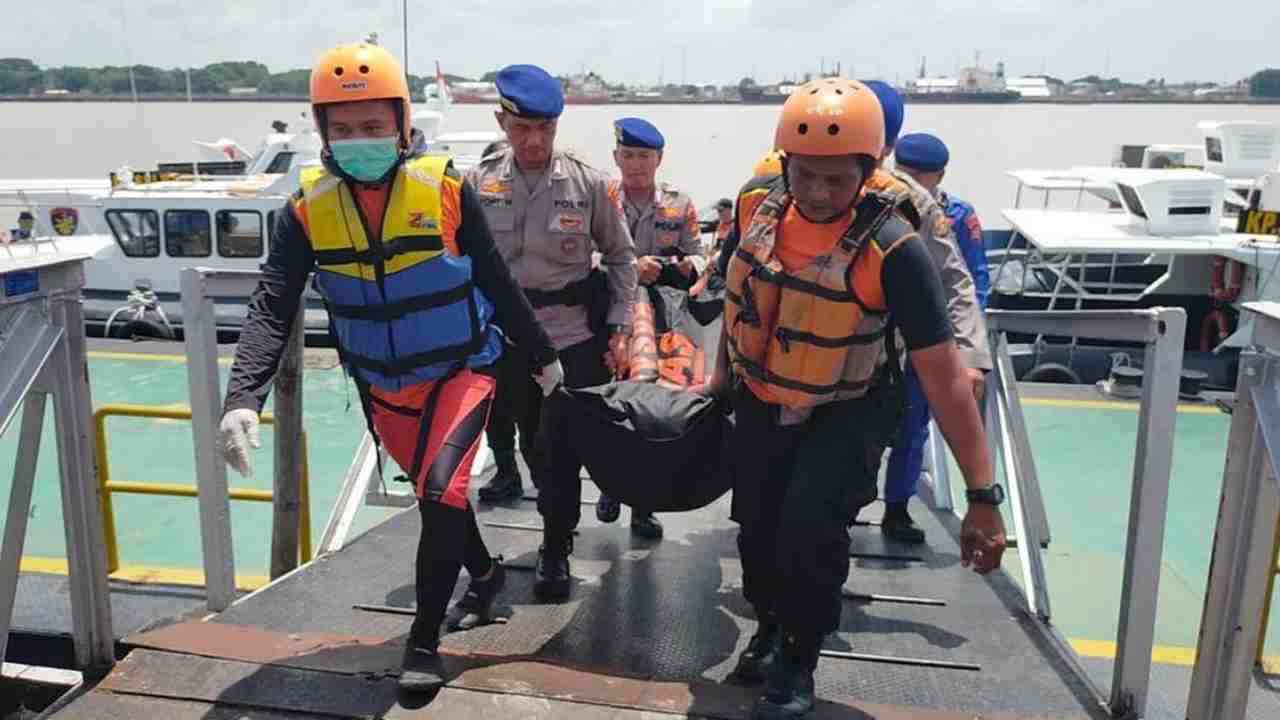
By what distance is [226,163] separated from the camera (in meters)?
16.9

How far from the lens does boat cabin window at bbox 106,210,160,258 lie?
1285 cm

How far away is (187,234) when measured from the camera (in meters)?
12.9

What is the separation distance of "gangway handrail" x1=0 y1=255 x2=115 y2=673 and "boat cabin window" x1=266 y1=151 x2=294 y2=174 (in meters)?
13.6

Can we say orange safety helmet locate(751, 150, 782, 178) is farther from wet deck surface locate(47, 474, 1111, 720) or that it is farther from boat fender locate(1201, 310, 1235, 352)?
boat fender locate(1201, 310, 1235, 352)

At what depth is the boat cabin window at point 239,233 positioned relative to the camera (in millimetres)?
12633

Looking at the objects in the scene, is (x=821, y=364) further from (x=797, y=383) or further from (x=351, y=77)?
(x=351, y=77)

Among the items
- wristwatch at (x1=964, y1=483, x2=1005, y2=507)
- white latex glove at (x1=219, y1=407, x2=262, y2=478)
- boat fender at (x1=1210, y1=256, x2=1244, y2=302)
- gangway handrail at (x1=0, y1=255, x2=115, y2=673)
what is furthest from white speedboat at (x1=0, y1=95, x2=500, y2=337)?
wristwatch at (x1=964, y1=483, x2=1005, y2=507)

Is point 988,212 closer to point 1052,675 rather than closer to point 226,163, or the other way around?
point 226,163

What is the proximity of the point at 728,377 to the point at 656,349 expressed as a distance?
86cm

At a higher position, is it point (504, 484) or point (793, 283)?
point (793, 283)

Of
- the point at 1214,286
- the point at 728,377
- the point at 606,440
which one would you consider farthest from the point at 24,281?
the point at 1214,286

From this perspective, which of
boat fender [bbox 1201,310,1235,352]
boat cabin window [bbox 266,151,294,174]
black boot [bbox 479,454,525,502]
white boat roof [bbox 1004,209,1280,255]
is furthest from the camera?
boat cabin window [bbox 266,151,294,174]

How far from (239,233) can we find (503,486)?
9.53m

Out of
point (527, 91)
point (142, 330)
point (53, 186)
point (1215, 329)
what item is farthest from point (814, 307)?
point (53, 186)
